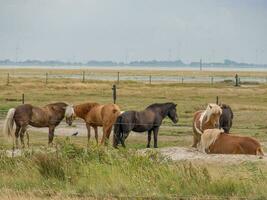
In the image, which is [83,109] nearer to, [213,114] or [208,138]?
[213,114]

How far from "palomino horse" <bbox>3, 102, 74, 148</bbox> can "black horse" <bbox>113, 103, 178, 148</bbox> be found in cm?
207

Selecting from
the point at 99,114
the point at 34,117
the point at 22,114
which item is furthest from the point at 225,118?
the point at 22,114

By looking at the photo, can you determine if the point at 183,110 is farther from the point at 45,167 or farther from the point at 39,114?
the point at 45,167

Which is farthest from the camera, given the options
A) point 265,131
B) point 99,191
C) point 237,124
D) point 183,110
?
point 183,110

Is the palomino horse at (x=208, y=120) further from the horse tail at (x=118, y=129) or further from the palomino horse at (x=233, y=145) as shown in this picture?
the horse tail at (x=118, y=129)

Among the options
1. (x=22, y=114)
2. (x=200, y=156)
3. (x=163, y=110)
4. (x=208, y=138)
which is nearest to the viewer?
(x=200, y=156)

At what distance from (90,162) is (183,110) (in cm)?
2284

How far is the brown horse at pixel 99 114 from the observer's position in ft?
69.1

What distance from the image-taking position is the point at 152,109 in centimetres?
2158

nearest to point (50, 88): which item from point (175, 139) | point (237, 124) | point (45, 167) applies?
point (237, 124)

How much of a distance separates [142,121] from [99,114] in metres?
1.54

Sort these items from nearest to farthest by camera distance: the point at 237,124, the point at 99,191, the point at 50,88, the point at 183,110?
1. the point at 99,191
2. the point at 237,124
3. the point at 183,110
4. the point at 50,88

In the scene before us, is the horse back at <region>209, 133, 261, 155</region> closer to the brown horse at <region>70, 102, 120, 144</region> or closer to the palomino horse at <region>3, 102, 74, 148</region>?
the brown horse at <region>70, 102, 120, 144</region>

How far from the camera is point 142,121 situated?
20938mm
